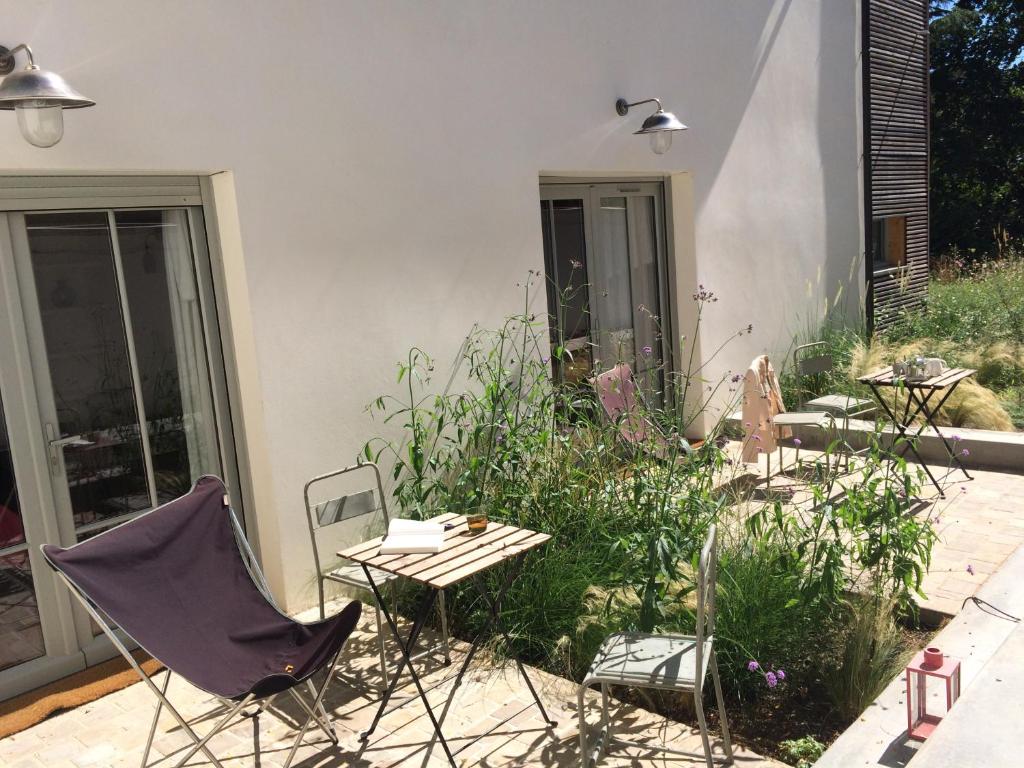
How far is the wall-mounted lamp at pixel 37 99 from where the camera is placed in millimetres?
3277

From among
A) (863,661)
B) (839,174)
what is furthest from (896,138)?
(863,661)

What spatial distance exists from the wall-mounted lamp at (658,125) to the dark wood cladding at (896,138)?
4.33 meters

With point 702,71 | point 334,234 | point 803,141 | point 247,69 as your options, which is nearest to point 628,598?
point 334,234

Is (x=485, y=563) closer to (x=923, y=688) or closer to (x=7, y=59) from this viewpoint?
(x=923, y=688)

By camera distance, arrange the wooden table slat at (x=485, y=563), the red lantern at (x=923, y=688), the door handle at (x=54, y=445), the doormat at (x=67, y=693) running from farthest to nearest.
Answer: the door handle at (x=54, y=445) < the doormat at (x=67, y=693) < the wooden table slat at (x=485, y=563) < the red lantern at (x=923, y=688)

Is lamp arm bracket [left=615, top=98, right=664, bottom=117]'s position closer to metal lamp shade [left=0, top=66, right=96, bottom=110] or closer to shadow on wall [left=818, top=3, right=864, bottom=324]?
shadow on wall [left=818, top=3, right=864, bottom=324]

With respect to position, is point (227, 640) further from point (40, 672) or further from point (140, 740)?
point (40, 672)

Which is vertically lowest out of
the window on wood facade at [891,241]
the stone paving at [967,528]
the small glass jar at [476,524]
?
the stone paving at [967,528]

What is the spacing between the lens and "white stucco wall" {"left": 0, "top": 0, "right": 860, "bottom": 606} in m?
4.05

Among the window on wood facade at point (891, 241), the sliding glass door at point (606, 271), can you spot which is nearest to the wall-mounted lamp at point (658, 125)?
the sliding glass door at point (606, 271)

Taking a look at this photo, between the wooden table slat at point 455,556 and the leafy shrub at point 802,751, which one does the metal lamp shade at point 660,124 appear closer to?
the wooden table slat at point 455,556

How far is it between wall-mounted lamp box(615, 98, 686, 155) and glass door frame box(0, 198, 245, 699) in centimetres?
357

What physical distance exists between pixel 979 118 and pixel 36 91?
21.0 m

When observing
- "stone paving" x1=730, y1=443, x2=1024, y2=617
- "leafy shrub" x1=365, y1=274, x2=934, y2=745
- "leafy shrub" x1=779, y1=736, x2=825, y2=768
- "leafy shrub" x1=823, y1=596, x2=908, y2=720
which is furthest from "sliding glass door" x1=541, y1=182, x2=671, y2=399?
"leafy shrub" x1=779, y1=736, x2=825, y2=768
